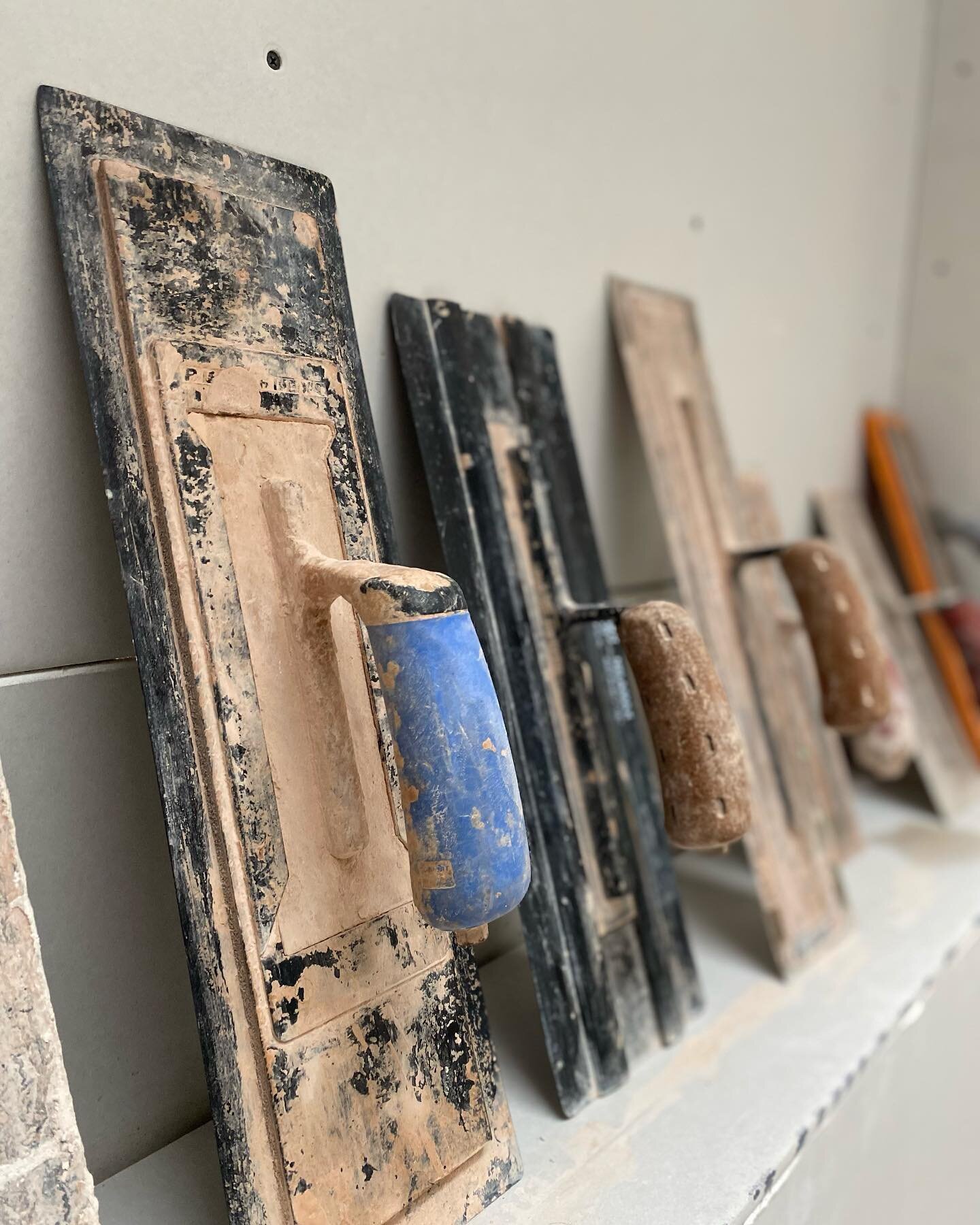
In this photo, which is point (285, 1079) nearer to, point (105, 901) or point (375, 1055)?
point (375, 1055)

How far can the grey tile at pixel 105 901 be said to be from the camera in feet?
2.43

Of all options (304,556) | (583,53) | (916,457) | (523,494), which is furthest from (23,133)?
(916,457)

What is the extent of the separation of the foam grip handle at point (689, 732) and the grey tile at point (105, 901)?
0.42 meters

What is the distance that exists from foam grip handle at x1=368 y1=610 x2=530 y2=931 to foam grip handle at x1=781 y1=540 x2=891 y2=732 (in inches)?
23.0

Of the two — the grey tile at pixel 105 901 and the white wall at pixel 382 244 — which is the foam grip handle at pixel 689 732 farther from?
the grey tile at pixel 105 901

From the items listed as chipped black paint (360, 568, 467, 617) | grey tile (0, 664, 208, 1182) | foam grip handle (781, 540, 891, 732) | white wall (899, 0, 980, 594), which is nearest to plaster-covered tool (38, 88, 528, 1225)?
chipped black paint (360, 568, 467, 617)

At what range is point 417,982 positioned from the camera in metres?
0.76

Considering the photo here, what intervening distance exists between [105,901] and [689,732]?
1.60 ft

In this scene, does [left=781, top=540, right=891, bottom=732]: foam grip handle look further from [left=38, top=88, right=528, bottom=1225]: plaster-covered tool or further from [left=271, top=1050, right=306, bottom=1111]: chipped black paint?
[left=271, top=1050, right=306, bottom=1111]: chipped black paint

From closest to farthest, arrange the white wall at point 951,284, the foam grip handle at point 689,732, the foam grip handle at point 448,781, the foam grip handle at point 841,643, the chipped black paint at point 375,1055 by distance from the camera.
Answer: the foam grip handle at point 448,781, the chipped black paint at point 375,1055, the foam grip handle at point 689,732, the foam grip handle at point 841,643, the white wall at point 951,284

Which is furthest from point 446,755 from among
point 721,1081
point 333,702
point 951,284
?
point 951,284

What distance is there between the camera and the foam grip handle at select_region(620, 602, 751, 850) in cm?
81

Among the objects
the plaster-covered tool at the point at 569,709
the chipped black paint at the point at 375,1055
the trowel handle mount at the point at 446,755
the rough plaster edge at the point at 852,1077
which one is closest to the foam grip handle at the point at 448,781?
the trowel handle mount at the point at 446,755

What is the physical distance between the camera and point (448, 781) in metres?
0.59
